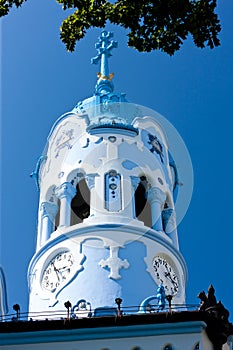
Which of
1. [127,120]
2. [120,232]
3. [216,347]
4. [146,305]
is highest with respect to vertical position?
[127,120]

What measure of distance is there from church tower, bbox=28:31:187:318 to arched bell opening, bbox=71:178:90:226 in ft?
0.11

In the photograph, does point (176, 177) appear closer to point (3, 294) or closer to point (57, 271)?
point (57, 271)

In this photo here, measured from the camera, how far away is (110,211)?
71.6 ft

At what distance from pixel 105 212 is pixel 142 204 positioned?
113 inches

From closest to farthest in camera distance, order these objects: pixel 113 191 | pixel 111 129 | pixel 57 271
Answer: pixel 57 271 → pixel 113 191 → pixel 111 129

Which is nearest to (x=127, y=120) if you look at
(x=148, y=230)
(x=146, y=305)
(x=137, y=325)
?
(x=148, y=230)

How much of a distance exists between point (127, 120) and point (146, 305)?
32.4ft

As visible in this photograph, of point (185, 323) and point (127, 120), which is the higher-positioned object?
point (127, 120)

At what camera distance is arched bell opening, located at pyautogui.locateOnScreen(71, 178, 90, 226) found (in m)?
24.0

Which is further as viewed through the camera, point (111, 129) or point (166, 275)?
point (111, 129)

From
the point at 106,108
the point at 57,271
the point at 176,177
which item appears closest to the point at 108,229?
the point at 57,271

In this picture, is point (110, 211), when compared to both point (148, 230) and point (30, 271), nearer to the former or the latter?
point (148, 230)

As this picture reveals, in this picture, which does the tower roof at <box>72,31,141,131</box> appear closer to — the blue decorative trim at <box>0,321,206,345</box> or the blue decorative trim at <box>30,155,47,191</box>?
the blue decorative trim at <box>30,155,47,191</box>

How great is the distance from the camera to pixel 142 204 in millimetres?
24344
